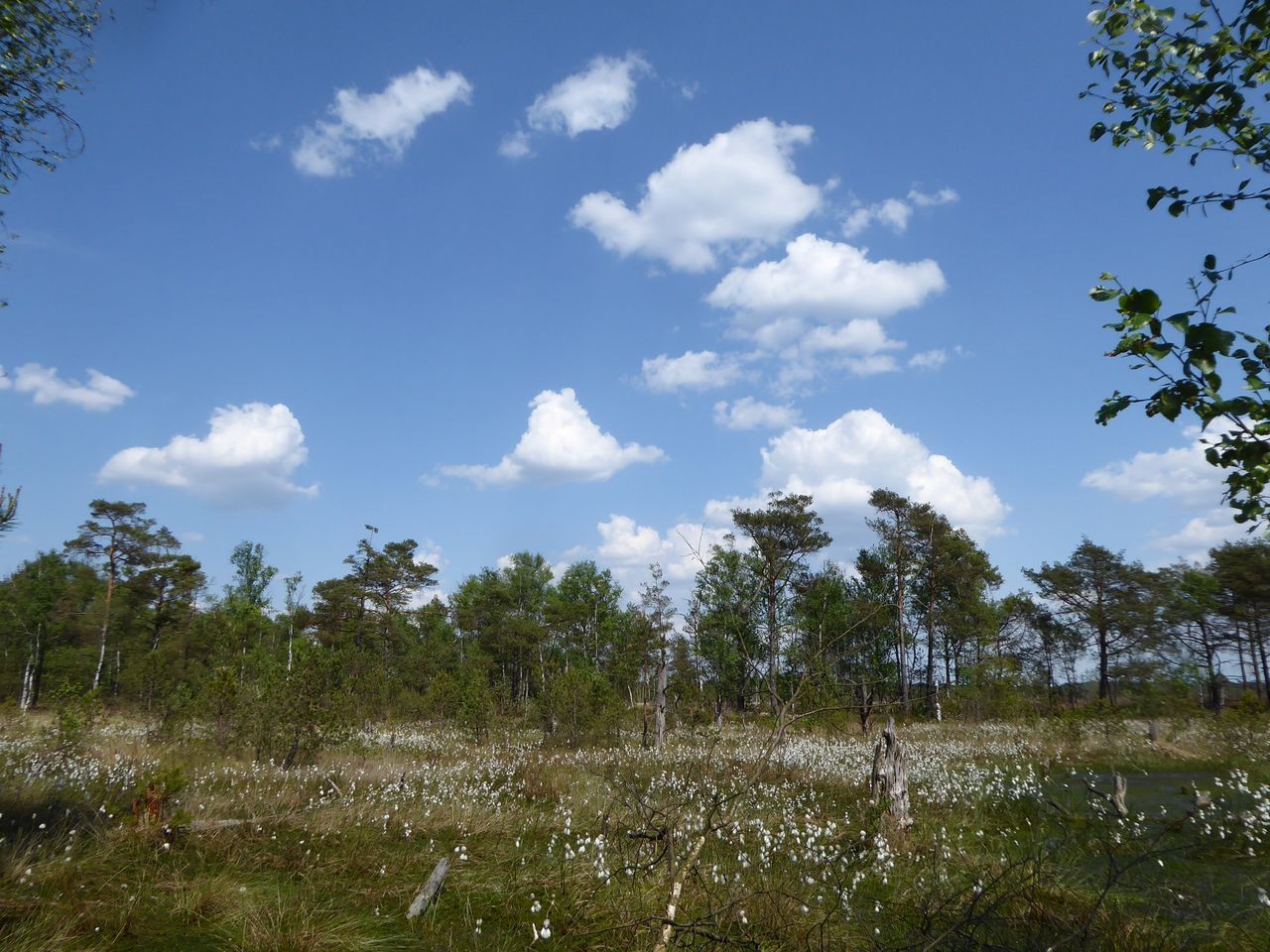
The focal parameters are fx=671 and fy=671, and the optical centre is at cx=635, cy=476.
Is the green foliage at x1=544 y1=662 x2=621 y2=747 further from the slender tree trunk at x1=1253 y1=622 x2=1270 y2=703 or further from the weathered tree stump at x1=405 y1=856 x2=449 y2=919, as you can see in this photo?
the slender tree trunk at x1=1253 y1=622 x2=1270 y2=703

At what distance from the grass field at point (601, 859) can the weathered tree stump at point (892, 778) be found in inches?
18.7

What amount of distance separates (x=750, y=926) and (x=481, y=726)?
59.1ft

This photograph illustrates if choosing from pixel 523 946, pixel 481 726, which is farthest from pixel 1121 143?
pixel 481 726

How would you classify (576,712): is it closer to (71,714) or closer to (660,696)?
(660,696)

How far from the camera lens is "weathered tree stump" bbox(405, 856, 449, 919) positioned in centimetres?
634

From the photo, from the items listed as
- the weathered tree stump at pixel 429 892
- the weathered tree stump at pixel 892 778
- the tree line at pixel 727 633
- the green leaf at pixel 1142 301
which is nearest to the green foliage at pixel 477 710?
the tree line at pixel 727 633

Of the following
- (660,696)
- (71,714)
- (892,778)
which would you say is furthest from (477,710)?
(892,778)

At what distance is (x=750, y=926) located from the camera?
5465 millimetres

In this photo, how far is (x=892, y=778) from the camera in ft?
34.3

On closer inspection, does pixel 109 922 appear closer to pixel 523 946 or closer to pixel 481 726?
pixel 523 946

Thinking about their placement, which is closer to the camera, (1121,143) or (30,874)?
(1121,143)

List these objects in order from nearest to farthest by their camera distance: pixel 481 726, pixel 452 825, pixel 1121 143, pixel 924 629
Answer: pixel 1121 143 → pixel 452 825 → pixel 481 726 → pixel 924 629

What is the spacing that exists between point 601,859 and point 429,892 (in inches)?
67.7

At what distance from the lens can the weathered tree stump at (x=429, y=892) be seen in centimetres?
634
